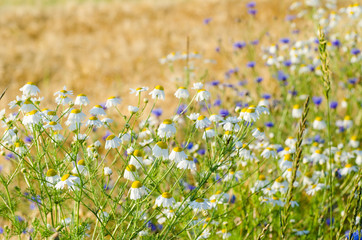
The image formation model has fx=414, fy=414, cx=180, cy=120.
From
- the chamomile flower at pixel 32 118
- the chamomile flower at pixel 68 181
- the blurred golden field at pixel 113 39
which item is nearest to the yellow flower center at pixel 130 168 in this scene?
the chamomile flower at pixel 68 181

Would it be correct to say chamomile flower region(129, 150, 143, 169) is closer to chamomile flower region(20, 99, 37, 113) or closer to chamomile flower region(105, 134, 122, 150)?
chamomile flower region(105, 134, 122, 150)

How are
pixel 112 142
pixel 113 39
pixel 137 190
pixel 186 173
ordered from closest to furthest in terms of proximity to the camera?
pixel 137 190
pixel 112 142
pixel 186 173
pixel 113 39

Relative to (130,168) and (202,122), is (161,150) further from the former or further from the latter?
(202,122)

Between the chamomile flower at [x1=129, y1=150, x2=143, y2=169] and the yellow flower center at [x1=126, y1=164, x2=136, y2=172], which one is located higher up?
the chamomile flower at [x1=129, y1=150, x2=143, y2=169]

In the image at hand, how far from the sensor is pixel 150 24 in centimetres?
988

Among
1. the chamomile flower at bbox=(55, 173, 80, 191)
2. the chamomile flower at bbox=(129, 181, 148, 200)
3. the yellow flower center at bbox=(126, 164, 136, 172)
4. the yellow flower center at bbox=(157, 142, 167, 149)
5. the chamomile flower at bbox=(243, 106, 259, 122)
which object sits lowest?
the chamomile flower at bbox=(129, 181, 148, 200)

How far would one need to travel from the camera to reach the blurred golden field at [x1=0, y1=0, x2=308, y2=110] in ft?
24.8

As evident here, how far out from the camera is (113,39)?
31.8 ft

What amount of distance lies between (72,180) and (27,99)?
1.73ft

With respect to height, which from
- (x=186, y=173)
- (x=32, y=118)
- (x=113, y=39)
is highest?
(x=113, y=39)

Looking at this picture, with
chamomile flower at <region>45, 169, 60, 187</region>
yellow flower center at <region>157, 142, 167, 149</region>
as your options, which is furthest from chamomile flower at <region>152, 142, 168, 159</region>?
chamomile flower at <region>45, 169, 60, 187</region>

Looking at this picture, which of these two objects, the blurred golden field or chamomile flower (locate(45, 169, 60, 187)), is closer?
chamomile flower (locate(45, 169, 60, 187))

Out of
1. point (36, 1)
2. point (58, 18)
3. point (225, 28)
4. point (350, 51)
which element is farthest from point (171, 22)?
point (36, 1)

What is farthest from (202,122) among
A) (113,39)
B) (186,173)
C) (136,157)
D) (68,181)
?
(113,39)
